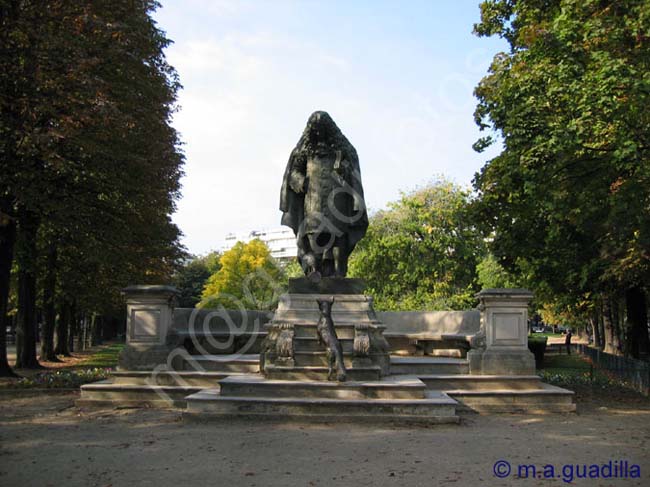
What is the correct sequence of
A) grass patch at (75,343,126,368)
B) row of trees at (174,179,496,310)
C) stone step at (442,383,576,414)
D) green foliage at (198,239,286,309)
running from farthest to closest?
green foliage at (198,239,286,309), row of trees at (174,179,496,310), grass patch at (75,343,126,368), stone step at (442,383,576,414)

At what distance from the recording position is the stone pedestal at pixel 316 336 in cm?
1061

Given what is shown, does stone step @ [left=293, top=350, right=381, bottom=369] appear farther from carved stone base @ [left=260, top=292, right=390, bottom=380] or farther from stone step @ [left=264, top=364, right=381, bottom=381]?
stone step @ [left=264, top=364, right=381, bottom=381]

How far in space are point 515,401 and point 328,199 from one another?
5.00 metres

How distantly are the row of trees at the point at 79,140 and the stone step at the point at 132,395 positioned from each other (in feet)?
12.5

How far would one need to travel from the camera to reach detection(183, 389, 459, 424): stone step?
365 inches

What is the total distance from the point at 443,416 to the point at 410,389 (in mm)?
660

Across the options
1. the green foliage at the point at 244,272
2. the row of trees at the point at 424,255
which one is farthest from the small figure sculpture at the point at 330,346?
the green foliage at the point at 244,272

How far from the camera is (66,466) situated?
6.77 meters

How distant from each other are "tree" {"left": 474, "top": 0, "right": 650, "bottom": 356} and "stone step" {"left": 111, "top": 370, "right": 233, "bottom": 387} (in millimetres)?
7764

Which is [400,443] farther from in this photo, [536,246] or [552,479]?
[536,246]

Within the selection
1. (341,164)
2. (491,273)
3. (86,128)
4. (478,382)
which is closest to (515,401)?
(478,382)

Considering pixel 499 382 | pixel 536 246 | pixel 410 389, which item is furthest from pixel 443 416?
pixel 536 246

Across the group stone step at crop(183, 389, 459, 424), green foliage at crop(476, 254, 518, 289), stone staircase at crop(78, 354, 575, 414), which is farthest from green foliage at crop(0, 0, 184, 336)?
green foliage at crop(476, 254, 518, 289)

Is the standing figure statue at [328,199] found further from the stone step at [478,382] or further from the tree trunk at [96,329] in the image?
the tree trunk at [96,329]
